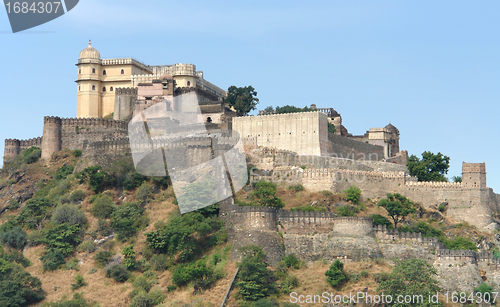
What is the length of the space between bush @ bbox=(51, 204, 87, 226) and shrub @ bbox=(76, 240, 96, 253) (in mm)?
2178

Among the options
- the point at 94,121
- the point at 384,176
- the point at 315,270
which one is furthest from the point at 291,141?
the point at 315,270

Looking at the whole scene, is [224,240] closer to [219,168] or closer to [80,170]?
[219,168]

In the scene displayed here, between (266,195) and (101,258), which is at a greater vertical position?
(266,195)

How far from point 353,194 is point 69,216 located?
802 inches

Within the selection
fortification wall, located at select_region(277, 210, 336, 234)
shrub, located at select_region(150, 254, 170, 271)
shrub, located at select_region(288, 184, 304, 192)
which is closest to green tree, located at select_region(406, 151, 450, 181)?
shrub, located at select_region(288, 184, 304, 192)

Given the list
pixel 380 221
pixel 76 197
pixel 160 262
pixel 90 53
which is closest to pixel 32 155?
pixel 76 197

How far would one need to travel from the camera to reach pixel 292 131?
255ft

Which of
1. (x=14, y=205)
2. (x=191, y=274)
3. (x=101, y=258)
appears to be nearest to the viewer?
(x=191, y=274)

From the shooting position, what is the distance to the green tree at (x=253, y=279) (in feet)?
178

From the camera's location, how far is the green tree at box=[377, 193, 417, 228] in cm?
6406

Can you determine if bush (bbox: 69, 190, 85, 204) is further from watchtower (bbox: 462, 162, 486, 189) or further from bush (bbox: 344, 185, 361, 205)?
watchtower (bbox: 462, 162, 486, 189)

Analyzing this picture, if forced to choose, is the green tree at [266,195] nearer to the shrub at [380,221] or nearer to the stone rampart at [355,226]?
the stone rampart at [355,226]

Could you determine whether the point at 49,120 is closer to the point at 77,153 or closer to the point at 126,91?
the point at 77,153

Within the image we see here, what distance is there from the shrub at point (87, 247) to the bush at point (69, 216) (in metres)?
2.18
